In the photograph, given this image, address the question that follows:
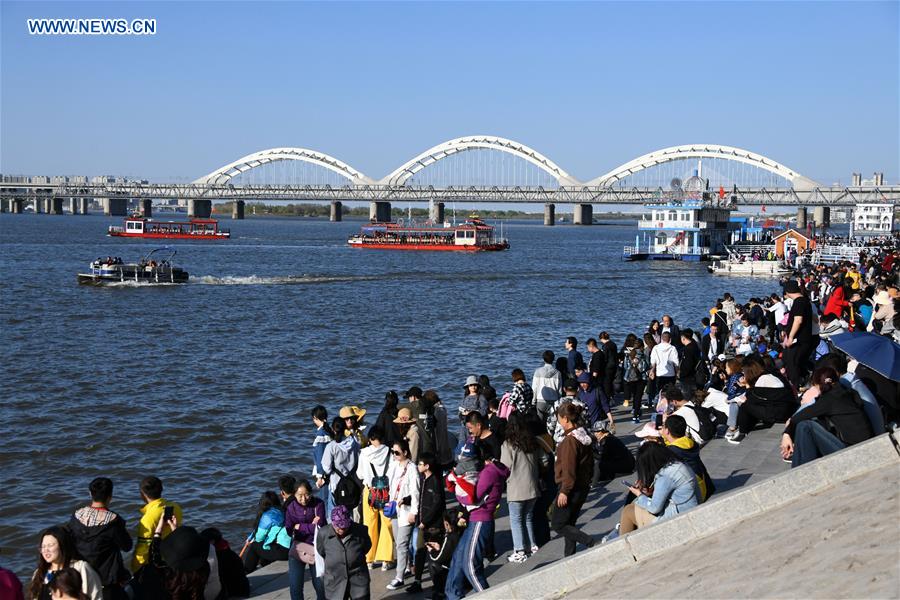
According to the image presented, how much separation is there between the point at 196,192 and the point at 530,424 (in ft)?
624

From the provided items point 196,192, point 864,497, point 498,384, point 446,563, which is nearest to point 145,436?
point 498,384

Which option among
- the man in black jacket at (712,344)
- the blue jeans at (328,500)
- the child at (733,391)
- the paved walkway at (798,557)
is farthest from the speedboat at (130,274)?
the paved walkway at (798,557)

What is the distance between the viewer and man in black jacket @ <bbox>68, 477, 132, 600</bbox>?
7906 millimetres

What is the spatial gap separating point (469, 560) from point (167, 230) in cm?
12327

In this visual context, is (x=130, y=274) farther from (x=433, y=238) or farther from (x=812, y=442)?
(x=433, y=238)

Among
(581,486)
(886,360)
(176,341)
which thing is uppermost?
(886,360)

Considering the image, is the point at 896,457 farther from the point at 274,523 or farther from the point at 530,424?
the point at 274,523

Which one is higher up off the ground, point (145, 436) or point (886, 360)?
point (886, 360)

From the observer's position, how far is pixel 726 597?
652 centimetres

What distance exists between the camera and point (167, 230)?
12588cm

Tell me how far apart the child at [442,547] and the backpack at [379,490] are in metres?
0.70

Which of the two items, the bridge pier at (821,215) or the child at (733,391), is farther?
the bridge pier at (821,215)

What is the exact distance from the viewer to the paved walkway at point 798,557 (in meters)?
6.36

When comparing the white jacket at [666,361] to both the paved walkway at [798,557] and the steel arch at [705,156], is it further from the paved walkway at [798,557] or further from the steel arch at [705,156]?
the steel arch at [705,156]
